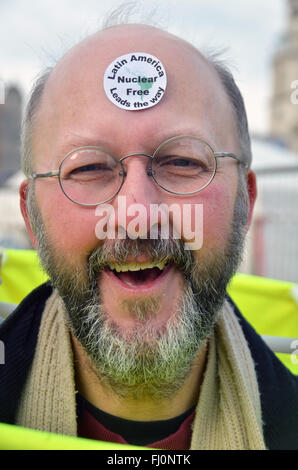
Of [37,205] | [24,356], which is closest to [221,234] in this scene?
[37,205]

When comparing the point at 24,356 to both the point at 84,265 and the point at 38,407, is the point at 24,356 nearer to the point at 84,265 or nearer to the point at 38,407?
the point at 38,407

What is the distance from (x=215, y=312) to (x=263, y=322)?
1.11 meters

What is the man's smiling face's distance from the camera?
1.40 metres

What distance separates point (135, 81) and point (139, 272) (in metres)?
0.60

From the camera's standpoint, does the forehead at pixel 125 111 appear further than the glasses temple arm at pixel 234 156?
No

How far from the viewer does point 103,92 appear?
150cm

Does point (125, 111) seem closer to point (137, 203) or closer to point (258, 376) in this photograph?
point (137, 203)

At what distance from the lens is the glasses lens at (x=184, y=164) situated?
148 cm

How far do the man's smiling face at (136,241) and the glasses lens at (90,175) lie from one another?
1.1 inches

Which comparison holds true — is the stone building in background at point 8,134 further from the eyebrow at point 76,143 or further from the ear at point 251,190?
the eyebrow at point 76,143

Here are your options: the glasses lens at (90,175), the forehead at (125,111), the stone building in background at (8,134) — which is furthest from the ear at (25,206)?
the stone building in background at (8,134)

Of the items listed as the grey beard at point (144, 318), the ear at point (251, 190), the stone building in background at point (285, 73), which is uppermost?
the stone building in background at point (285, 73)

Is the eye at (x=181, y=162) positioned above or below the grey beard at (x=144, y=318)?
above

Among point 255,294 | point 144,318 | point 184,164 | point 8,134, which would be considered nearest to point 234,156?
point 184,164
